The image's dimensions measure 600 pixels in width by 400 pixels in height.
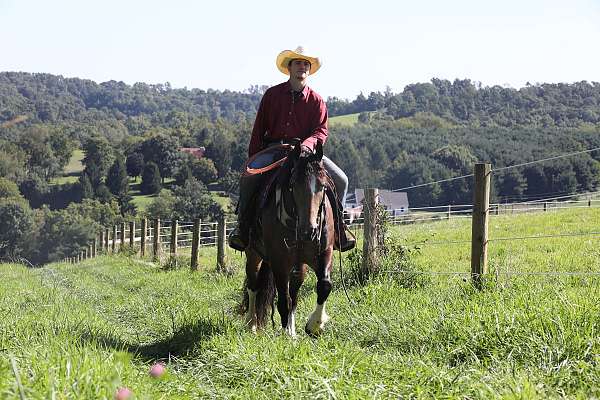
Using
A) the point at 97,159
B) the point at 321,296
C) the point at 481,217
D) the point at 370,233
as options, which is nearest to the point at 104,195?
the point at 97,159

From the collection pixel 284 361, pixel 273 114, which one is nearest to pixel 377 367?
pixel 284 361

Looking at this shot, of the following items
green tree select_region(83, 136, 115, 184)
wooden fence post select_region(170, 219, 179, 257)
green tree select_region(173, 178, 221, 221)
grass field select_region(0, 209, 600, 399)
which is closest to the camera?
grass field select_region(0, 209, 600, 399)

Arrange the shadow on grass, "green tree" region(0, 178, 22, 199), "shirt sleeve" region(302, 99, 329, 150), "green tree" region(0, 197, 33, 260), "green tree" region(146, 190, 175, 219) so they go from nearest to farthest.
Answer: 1. the shadow on grass
2. "shirt sleeve" region(302, 99, 329, 150)
3. "green tree" region(0, 197, 33, 260)
4. "green tree" region(146, 190, 175, 219)
5. "green tree" region(0, 178, 22, 199)

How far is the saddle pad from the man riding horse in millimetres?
129

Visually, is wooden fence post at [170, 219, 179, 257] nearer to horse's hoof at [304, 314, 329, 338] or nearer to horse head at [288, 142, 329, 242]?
horse's hoof at [304, 314, 329, 338]

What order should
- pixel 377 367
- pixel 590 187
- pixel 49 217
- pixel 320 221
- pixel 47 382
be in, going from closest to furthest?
pixel 47 382 < pixel 377 367 < pixel 320 221 < pixel 590 187 < pixel 49 217

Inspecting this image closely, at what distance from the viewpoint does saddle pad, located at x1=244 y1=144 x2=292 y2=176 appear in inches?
281

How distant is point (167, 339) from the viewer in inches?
267

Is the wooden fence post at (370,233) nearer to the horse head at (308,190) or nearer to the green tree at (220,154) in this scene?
the horse head at (308,190)

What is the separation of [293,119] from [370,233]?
10.6ft

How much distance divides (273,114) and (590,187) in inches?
2460

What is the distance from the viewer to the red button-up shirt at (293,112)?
294 inches

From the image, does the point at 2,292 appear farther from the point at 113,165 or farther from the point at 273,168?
the point at 113,165

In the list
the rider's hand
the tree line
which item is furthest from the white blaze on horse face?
the tree line
